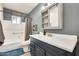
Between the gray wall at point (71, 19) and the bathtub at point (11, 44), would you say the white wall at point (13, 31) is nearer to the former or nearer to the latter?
the bathtub at point (11, 44)

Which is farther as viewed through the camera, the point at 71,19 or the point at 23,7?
the point at 23,7

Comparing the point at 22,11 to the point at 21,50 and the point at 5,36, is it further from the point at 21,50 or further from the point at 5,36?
the point at 21,50

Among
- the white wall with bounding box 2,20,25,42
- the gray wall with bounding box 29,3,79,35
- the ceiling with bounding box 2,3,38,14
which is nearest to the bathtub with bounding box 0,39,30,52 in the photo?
the white wall with bounding box 2,20,25,42

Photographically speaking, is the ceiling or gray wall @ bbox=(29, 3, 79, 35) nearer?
gray wall @ bbox=(29, 3, 79, 35)

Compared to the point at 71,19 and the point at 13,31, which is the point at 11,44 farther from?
the point at 71,19

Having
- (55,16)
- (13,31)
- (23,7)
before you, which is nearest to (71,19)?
(55,16)

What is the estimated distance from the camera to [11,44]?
54.2 inches

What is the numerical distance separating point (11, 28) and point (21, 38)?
0.82ft

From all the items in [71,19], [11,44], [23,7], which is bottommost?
[11,44]

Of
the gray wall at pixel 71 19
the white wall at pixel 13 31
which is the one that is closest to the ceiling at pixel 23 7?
the white wall at pixel 13 31

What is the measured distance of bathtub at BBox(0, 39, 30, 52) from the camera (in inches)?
51.0

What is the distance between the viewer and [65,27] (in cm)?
106

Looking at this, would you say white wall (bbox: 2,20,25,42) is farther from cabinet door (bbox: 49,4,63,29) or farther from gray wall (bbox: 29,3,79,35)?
gray wall (bbox: 29,3,79,35)

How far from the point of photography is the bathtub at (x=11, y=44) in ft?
4.25
